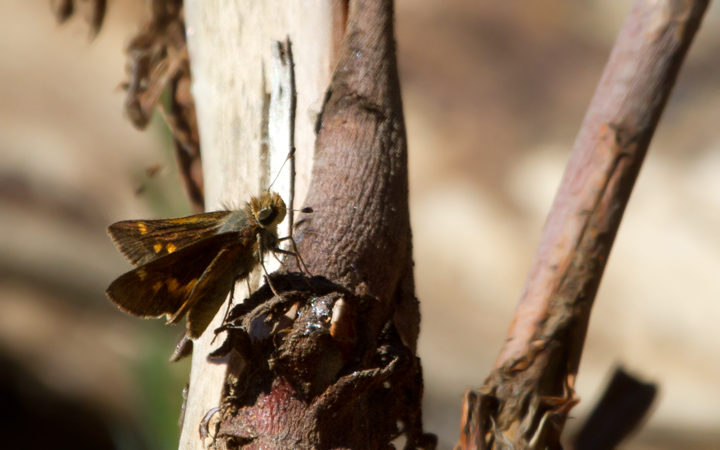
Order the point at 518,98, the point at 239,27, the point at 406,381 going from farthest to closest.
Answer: the point at 518,98 < the point at 239,27 < the point at 406,381

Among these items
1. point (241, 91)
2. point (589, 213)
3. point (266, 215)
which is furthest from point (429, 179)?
point (266, 215)

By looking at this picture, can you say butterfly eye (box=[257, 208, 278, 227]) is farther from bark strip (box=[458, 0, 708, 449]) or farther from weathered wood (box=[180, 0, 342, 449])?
bark strip (box=[458, 0, 708, 449])

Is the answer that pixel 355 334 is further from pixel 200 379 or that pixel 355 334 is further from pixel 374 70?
pixel 374 70

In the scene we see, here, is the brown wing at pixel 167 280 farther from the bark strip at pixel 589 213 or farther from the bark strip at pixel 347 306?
the bark strip at pixel 589 213

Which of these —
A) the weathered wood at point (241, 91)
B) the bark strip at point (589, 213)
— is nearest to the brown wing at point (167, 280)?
the weathered wood at point (241, 91)

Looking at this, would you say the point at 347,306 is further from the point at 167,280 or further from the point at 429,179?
the point at 429,179

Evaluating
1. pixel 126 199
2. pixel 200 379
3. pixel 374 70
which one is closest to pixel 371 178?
pixel 374 70

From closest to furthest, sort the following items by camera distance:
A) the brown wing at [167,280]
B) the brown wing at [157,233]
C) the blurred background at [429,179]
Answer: the brown wing at [167,280], the brown wing at [157,233], the blurred background at [429,179]
